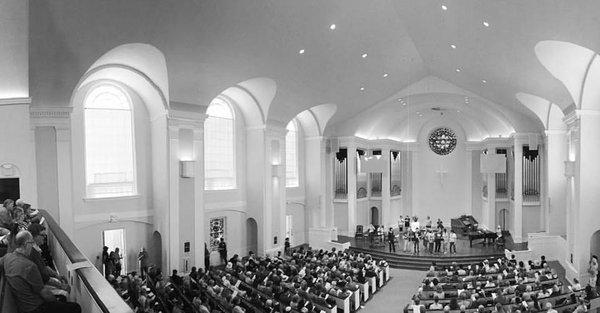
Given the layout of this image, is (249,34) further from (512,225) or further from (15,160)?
(512,225)

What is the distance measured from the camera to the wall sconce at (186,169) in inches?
586

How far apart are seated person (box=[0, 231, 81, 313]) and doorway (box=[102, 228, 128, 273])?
481 inches

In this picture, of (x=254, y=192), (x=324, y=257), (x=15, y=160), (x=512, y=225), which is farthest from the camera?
(x=512, y=225)

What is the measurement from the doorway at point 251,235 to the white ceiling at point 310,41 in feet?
16.4

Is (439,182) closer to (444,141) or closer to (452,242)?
(444,141)

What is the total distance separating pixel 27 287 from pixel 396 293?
14349mm

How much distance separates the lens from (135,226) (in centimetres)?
1552

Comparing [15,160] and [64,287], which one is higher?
[15,160]

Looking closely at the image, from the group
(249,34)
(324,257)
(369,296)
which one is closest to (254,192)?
(324,257)

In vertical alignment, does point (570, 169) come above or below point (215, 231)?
above

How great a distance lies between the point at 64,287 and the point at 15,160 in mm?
7874

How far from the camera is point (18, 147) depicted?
10219mm

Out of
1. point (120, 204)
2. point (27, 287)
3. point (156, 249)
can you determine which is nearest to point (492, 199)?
point (156, 249)

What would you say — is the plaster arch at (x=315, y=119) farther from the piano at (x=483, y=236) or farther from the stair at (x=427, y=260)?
the piano at (x=483, y=236)
